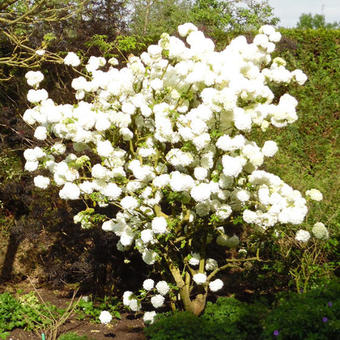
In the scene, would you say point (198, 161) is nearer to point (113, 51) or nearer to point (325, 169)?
point (113, 51)

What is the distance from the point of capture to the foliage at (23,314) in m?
4.52

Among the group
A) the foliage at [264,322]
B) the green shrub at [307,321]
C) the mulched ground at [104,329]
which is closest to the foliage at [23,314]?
the mulched ground at [104,329]

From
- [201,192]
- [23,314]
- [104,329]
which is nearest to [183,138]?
[201,192]

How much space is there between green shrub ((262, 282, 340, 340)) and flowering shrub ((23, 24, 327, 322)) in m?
0.58

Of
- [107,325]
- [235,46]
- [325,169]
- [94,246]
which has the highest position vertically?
[325,169]

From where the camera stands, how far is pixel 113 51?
23.3 feet

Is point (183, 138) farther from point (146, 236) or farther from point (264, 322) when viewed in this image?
point (264, 322)

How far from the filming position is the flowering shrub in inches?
132

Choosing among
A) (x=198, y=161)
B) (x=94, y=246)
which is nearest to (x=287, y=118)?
(x=198, y=161)

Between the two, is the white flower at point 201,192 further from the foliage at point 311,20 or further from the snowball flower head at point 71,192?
the foliage at point 311,20

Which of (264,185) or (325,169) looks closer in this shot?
(264,185)

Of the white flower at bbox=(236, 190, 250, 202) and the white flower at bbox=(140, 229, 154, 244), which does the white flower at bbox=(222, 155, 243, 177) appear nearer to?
the white flower at bbox=(236, 190, 250, 202)

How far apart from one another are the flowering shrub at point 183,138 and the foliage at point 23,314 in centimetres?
104

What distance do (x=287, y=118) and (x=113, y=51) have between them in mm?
4328
